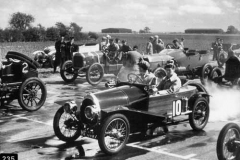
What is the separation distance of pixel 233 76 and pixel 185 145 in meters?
5.91

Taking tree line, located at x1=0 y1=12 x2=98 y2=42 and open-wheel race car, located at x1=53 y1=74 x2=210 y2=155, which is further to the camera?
tree line, located at x1=0 y1=12 x2=98 y2=42

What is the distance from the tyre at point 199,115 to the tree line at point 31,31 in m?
20.0

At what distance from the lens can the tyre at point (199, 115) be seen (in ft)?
23.7

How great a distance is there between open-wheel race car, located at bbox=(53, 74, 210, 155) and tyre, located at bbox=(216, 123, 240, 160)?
1702 millimetres

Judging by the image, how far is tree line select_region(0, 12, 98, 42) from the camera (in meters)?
Result: 29.8

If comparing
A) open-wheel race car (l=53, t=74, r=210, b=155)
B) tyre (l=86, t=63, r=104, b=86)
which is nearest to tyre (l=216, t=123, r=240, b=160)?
open-wheel race car (l=53, t=74, r=210, b=155)

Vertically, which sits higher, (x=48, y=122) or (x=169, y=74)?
(x=169, y=74)

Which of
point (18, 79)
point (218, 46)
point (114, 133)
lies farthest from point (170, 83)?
point (218, 46)

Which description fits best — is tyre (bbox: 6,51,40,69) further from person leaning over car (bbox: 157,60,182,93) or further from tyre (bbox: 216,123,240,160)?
tyre (bbox: 216,123,240,160)

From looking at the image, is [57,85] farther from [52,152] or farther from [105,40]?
[52,152]

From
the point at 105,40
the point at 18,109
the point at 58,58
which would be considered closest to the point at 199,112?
the point at 18,109

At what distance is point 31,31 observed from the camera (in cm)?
3269

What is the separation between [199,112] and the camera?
7.35m

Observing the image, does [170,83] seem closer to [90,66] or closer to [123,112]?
[123,112]
